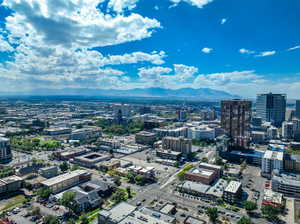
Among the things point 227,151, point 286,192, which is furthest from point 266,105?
point 286,192

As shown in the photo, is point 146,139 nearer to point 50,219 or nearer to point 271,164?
point 271,164

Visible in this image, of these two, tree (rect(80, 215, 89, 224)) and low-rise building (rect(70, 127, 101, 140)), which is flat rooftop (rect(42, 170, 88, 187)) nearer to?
tree (rect(80, 215, 89, 224))

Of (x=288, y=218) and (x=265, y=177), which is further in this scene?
(x=265, y=177)

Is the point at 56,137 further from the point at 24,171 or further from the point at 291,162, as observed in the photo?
the point at 291,162

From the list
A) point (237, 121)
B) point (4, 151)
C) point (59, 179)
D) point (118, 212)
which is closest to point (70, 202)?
point (118, 212)

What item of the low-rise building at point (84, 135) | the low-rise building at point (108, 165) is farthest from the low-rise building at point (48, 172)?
the low-rise building at point (84, 135)
